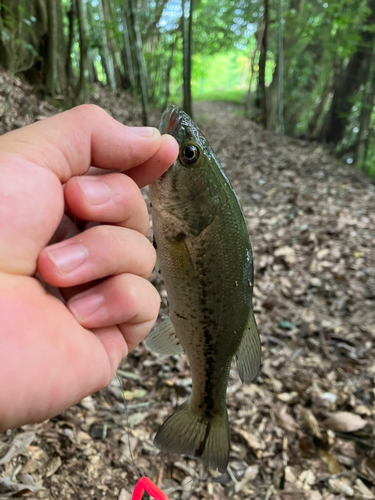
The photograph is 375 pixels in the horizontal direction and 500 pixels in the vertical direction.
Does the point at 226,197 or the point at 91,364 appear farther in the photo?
the point at 226,197

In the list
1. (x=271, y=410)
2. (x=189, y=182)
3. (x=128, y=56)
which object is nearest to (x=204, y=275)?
(x=189, y=182)

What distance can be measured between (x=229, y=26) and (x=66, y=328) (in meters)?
13.6

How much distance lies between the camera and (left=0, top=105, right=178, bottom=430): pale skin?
0.92 m

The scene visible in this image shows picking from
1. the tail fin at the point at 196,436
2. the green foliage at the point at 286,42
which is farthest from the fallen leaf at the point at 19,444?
the green foliage at the point at 286,42

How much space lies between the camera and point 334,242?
4.63 meters

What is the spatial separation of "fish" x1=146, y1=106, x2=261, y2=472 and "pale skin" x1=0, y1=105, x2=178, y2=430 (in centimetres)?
9

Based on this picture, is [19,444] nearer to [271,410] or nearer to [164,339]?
[164,339]

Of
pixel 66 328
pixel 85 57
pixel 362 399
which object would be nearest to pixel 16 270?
pixel 66 328

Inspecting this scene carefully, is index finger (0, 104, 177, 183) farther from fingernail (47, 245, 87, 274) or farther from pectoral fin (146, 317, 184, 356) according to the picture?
pectoral fin (146, 317, 184, 356)

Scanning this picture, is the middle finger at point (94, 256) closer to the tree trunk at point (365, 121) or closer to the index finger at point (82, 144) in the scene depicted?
the index finger at point (82, 144)

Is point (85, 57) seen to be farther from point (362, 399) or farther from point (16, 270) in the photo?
point (362, 399)

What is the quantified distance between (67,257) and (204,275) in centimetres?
50

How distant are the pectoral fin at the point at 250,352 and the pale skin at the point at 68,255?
16.3 inches

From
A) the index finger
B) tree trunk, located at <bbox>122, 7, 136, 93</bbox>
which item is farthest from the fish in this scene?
tree trunk, located at <bbox>122, 7, 136, 93</bbox>
